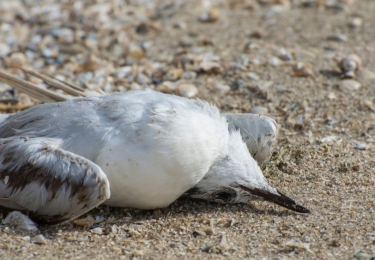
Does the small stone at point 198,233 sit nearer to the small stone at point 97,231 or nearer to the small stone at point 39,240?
the small stone at point 97,231

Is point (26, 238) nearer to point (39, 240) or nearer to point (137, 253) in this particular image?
point (39, 240)

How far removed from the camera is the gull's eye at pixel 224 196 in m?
4.25

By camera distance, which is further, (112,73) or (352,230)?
(112,73)

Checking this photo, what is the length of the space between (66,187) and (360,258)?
1.74 m

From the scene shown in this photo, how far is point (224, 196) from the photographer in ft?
14.0

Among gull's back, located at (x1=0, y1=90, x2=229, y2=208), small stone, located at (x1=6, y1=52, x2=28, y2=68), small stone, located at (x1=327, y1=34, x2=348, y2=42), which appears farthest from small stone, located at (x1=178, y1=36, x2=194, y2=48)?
gull's back, located at (x1=0, y1=90, x2=229, y2=208)

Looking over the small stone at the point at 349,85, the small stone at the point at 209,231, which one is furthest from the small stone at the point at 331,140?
the small stone at the point at 209,231

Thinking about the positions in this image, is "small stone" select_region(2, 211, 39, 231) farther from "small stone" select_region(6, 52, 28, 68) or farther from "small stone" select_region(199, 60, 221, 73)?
"small stone" select_region(6, 52, 28, 68)

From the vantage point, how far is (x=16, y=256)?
11.5 feet

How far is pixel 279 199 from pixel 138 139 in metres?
1.01

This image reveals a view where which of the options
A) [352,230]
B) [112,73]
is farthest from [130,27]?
[352,230]

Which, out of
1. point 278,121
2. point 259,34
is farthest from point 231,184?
point 259,34

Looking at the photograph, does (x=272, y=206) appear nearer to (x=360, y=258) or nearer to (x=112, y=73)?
(x=360, y=258)

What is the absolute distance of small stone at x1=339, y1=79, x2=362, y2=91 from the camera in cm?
607
